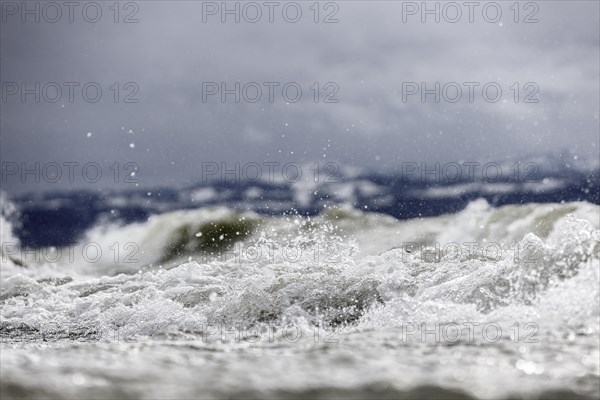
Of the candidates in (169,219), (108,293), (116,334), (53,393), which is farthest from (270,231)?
(53,393)

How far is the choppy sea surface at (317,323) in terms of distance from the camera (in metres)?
1.54

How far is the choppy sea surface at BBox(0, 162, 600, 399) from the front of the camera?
60.4 inches

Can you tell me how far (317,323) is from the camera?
146 inches

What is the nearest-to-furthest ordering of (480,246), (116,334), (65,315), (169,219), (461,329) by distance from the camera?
(461,329)
(116,334)
(65,315)
(480,246)
(169,219)

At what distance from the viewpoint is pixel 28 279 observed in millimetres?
6863

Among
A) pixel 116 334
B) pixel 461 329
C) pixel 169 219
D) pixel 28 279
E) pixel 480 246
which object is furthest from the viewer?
pixel 169 219

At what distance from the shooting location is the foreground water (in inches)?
60.6

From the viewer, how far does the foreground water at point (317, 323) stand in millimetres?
1539

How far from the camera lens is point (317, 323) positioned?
371cm

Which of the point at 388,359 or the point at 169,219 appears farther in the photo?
the point at 169,219

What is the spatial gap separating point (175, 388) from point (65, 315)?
12.3ft

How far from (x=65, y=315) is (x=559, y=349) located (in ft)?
12.7

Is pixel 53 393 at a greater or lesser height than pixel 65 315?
greater

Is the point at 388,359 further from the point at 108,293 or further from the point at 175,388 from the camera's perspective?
the point at 108,293
